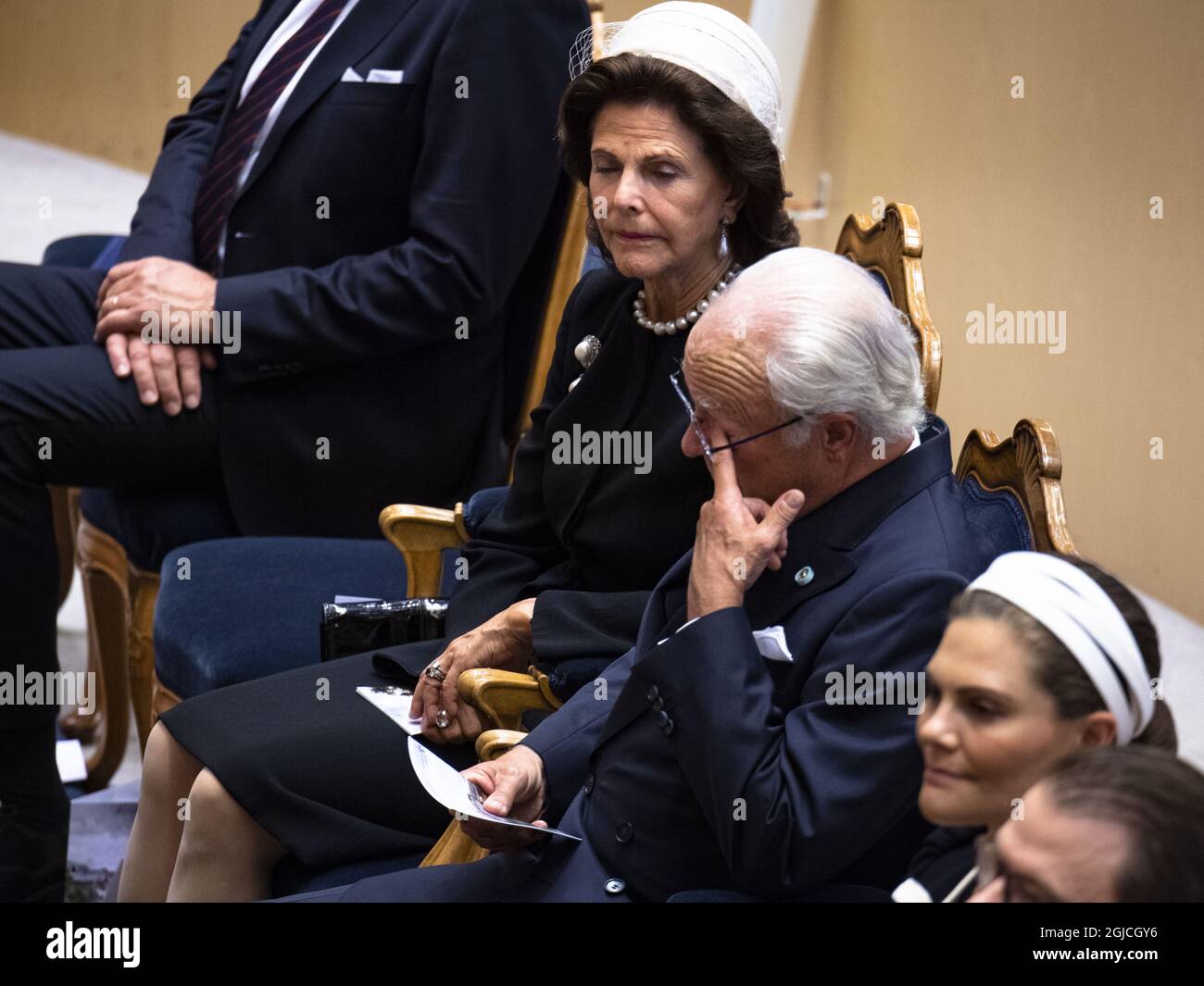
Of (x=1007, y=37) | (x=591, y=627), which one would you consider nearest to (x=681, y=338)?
(x=591, y=627)

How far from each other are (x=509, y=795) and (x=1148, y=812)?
3.39 ft

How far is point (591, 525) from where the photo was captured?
8.00 feet

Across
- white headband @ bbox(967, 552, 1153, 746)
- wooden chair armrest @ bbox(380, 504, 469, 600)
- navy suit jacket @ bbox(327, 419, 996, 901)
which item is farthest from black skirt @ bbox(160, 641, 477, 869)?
white headband @ bbox(967, 552, 1153, 746)

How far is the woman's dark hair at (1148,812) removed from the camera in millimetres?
1090

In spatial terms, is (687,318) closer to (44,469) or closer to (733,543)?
(733,543)

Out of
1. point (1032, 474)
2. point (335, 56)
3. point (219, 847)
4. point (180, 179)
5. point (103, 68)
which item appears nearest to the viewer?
point (1032, 474)

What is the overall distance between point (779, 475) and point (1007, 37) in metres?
4.16

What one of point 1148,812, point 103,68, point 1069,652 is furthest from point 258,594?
point 103,68

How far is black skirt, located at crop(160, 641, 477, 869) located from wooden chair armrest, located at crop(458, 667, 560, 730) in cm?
13

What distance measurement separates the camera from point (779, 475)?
6.03 ft

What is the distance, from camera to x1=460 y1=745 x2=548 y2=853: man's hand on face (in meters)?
1.94

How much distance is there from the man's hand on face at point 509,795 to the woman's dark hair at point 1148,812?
866 mm

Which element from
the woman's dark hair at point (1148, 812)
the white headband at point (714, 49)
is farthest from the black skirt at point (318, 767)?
the woman's dark hair at point (1148, 812)

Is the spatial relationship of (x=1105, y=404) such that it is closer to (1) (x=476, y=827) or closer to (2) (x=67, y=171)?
(1) (x=476, y=827)
